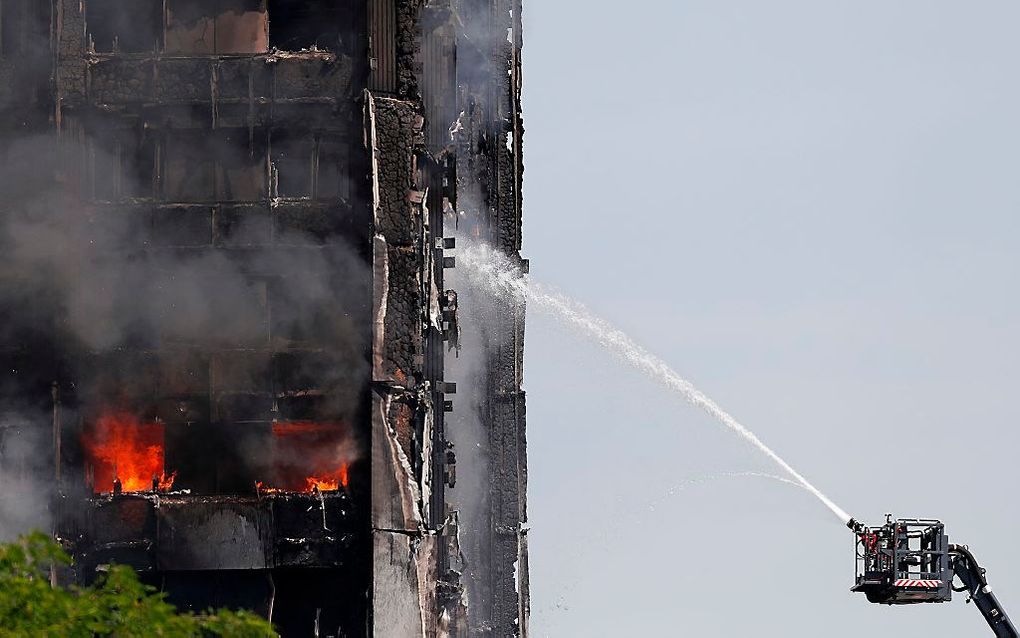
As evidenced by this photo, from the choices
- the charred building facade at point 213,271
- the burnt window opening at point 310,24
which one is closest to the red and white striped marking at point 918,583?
the charred building facade at point 213,271

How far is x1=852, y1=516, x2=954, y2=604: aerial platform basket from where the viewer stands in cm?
2933

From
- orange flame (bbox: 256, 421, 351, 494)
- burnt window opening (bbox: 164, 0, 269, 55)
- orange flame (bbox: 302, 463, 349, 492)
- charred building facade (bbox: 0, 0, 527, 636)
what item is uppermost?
burnt window opening (bbox: 164, 0, 269, 55)

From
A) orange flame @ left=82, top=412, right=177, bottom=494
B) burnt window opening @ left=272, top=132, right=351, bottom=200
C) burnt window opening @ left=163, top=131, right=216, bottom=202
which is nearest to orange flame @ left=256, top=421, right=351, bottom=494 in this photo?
orange flame @ left=82, top=412, right=177, bottom=494

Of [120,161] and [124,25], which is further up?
[124,25]

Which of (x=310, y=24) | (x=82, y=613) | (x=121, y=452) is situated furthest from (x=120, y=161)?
(x=82, y=613)

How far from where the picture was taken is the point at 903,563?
29438 millimetres

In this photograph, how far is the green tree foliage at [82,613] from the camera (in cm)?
2055

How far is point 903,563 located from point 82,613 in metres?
12.9

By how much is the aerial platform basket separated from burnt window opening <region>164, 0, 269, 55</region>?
13.4 metres

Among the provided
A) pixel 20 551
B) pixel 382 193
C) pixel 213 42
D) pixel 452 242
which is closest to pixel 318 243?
pixel 382 193

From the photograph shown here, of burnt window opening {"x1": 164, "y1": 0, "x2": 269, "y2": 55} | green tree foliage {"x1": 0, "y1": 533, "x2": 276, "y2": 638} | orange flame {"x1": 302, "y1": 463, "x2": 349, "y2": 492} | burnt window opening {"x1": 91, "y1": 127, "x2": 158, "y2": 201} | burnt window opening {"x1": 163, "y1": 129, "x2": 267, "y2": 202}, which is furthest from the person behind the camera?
burnt window opening {"x1": 164, "y1": 0, "x2": 269, "y2": 55}

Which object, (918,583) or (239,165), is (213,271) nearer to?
(239,165)

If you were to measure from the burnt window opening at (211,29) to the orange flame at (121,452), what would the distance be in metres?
6.16

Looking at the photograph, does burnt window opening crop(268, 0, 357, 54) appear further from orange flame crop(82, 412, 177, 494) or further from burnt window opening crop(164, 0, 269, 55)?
orange flame crop(82, 412, 177, 494)
